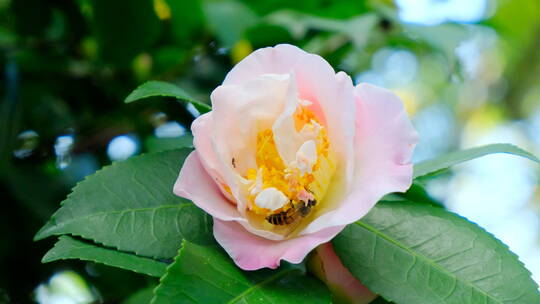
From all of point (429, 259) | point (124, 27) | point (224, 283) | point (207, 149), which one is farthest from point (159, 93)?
point (124, 27)

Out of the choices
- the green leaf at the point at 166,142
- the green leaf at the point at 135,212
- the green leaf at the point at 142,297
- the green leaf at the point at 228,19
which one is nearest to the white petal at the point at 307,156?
the green leaf at the point at 135,212

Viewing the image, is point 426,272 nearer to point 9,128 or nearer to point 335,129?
point 335,129

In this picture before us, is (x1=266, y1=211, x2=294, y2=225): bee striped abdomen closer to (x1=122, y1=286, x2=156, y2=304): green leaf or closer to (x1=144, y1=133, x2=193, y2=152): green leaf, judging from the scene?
(x1=144, y1=133, x2=193, y2=152): green leaf

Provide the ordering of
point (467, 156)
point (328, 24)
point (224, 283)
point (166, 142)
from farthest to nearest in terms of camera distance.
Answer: point (328, 24) → point (166, 142) → point (467, 156) → point (224, 283)

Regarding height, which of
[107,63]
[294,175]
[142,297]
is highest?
[294,175]

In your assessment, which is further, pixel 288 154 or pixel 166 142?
pixel 166 142

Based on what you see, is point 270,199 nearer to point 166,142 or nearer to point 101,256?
point 101,256

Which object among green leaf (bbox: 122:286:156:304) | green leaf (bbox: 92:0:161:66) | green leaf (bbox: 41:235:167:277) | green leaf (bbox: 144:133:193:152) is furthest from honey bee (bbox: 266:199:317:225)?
green leaf (bbox: 92:0:161:66)

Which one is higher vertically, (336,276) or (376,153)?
(376,153)
